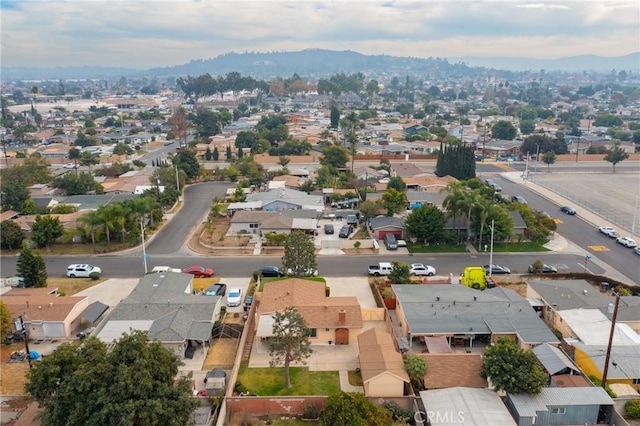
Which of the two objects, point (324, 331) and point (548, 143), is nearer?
point (324, 331)

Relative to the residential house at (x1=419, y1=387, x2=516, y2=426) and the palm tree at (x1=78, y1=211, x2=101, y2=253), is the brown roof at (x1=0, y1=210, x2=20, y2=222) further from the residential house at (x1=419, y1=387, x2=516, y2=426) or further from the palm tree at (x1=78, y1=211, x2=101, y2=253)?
the residential house at (x1=419, y1=387, x2=516, y2=426)

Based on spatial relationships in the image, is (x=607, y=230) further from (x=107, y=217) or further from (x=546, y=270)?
(x=107, y=217)

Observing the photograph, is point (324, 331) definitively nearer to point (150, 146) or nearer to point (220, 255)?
point (220, 255)

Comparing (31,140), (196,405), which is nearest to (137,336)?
(196,405)

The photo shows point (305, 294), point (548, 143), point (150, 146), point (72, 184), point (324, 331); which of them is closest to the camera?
point (324, 331)

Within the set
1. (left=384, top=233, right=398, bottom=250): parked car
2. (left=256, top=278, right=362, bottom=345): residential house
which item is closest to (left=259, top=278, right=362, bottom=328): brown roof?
(left=256, top=278, right=362, bottom=345): residential house

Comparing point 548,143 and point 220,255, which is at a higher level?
point 548,143
